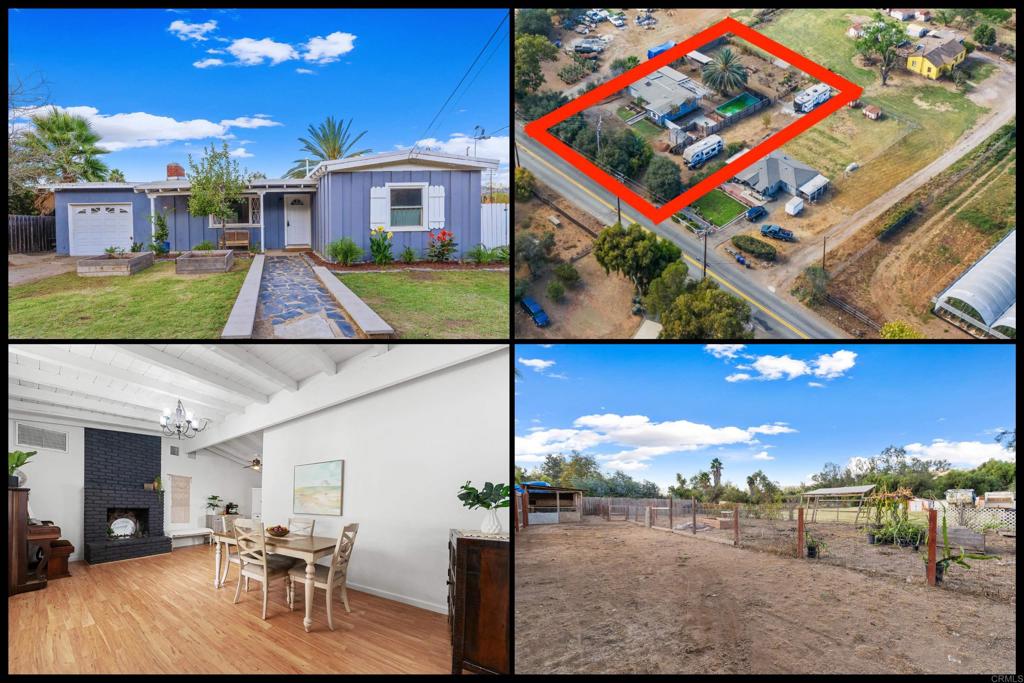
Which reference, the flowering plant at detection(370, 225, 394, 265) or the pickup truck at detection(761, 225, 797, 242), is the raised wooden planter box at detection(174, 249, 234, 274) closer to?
the flowering plant at detection(370, 225, 394, 265)

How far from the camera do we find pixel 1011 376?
2928 millimetres

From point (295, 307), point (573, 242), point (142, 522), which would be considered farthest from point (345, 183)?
point (142, 522)

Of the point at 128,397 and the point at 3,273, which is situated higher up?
the point at 3,273

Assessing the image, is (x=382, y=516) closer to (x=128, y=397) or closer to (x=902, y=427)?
(x=128, y=397)

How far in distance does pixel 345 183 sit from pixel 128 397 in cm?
500

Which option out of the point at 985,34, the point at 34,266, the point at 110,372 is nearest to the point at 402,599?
the point at 110,372

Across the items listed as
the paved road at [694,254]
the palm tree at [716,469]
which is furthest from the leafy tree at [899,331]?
the palm tree at [716,469]

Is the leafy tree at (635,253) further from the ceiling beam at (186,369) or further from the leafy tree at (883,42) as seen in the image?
the ceiling beam at (186,369)

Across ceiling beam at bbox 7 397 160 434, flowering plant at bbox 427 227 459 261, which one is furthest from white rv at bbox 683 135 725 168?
ceiling beam at bbox 7 397 160 434

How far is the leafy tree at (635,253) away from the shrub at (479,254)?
0.59 metres

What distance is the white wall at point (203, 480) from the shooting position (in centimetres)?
921

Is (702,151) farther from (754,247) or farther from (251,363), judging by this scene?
(251,363)

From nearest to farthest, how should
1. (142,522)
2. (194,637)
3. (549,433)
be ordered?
(549,433) → (194,637) → (142,522)

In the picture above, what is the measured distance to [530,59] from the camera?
3.01 metres
